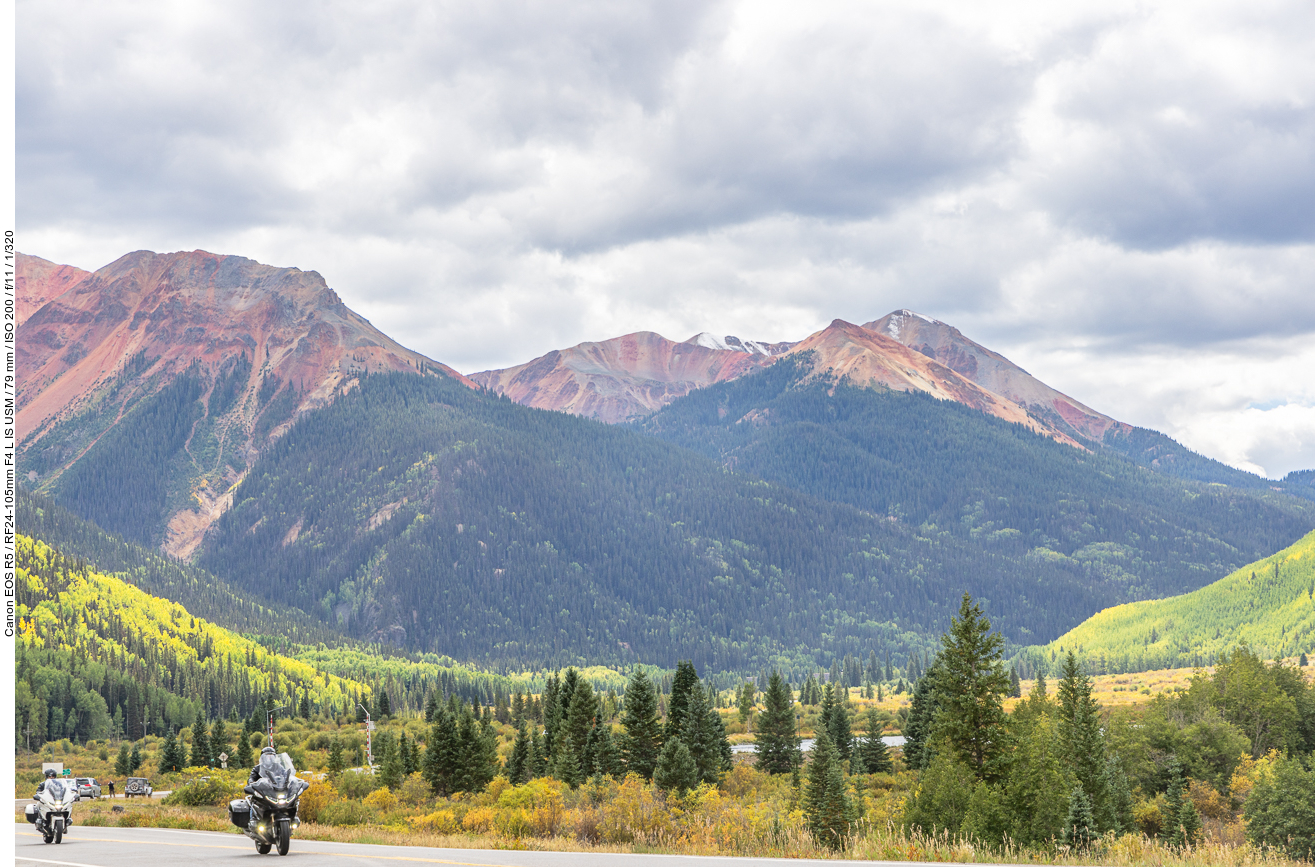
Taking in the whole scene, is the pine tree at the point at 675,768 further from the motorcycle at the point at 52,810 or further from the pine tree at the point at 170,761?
the pine tree at the point at 170,761

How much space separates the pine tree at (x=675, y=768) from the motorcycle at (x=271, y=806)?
4684 centimetres

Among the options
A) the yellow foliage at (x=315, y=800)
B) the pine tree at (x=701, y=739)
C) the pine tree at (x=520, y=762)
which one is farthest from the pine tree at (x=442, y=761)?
the yellow foliage at (x=315, y=800)

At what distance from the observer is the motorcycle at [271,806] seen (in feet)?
82.5

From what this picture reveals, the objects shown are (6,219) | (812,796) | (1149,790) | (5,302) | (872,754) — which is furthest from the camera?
(872,754)

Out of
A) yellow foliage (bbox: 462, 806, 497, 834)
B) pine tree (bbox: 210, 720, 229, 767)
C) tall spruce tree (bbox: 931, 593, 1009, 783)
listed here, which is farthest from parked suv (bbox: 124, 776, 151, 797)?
tall spruce tree (bbox: 931, 593, 1009, 783)

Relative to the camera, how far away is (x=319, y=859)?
24.2 m

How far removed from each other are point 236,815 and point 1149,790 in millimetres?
98611

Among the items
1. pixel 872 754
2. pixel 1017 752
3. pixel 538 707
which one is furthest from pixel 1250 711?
pixel 538 707

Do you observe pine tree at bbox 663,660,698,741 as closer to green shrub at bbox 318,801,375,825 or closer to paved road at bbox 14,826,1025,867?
green shrub at bbox 318,801,375,825

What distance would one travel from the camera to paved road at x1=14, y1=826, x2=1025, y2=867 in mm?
22250

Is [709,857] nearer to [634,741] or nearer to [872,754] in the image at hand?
[634,741]

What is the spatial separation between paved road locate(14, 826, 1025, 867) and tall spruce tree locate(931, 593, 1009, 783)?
126ft

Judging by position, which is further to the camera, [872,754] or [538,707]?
[538,707]

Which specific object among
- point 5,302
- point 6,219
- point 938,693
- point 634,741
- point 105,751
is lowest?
point 105,751
